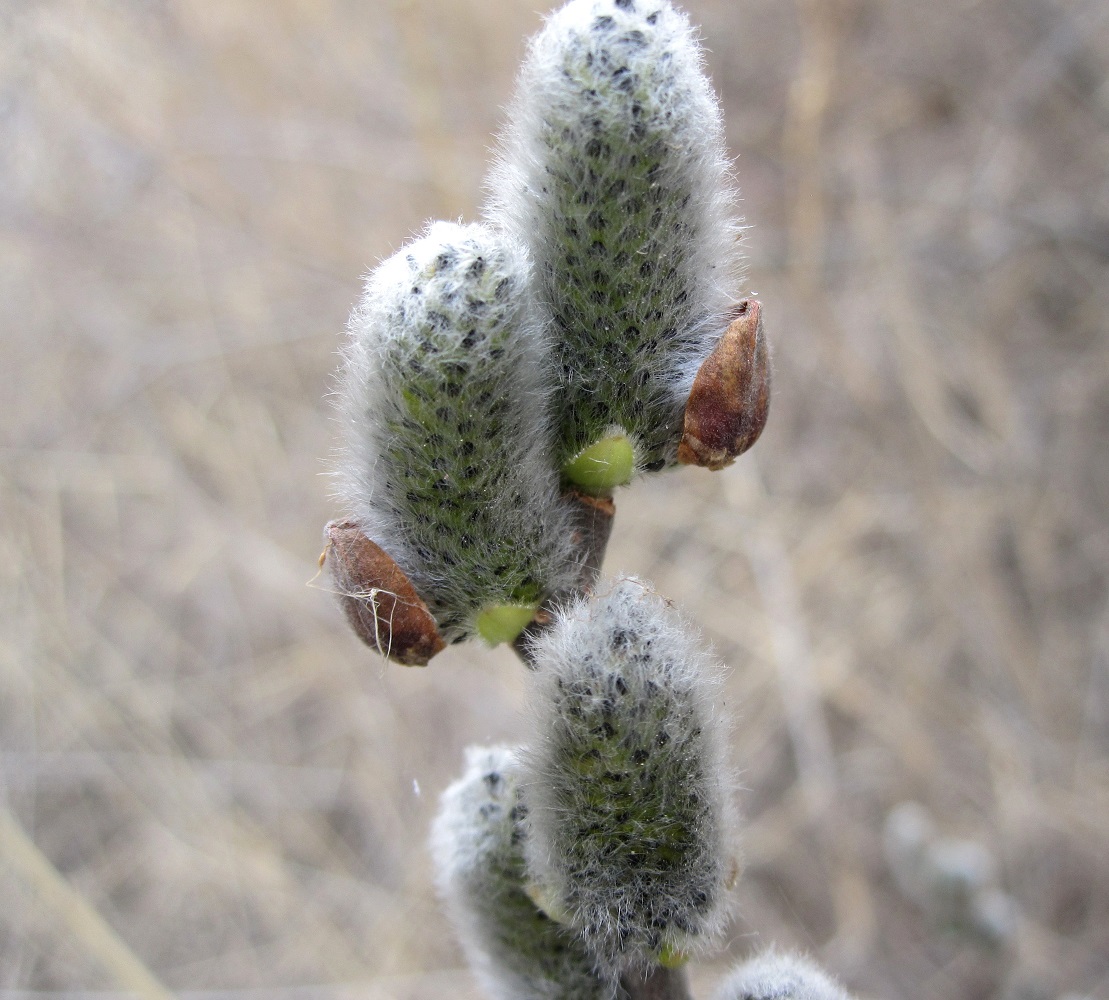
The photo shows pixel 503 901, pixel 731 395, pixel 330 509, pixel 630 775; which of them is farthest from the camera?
pixel 330 509

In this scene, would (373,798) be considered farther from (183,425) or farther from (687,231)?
(687,231)

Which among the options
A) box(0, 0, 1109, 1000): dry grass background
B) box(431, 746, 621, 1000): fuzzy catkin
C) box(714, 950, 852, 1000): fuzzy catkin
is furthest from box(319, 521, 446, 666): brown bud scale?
box(0, 0, 1109, 1000): dry grass background

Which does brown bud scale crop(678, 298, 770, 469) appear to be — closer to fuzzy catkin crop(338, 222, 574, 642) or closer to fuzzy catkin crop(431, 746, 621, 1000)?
fuzzy catkin crop(338, 222, 574, 642)

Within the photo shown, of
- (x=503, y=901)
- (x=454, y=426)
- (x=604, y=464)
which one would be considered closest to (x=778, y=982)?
(x=503, y=901)

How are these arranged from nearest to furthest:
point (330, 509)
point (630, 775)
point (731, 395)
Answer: point (630, 775) < point (731, 395) < point (330, 509)

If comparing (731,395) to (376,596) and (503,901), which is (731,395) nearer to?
(376,596)

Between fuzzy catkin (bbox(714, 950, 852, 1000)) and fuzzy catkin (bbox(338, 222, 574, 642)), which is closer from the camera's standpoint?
fuzzy catkin (bbox(338, 222, 574, 642))

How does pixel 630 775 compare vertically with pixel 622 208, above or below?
below
